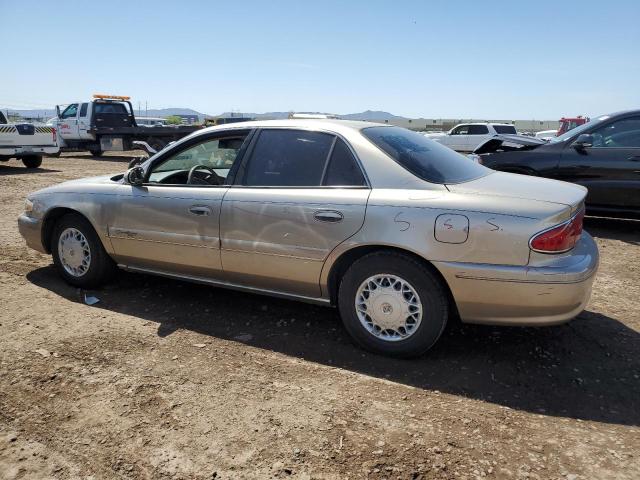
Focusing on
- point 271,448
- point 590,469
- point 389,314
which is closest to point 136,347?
point 271,448

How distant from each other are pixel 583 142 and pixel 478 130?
1495 centimetres

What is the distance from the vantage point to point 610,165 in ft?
21.9

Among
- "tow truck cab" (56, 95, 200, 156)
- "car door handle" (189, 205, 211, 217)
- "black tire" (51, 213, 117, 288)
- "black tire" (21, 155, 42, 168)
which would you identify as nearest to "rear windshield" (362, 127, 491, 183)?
"car door handle" (189, 205, 211, 217)

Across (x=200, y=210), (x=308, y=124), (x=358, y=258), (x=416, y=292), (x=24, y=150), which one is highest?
(x=308, y=124)

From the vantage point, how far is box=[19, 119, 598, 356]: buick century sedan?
9.66 feet

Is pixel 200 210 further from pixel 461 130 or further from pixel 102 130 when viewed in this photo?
pixel 461 130

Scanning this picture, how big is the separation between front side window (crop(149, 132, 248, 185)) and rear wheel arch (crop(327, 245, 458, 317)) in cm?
116

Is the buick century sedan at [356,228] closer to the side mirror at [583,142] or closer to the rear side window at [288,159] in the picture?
the rear side window at [288,159]

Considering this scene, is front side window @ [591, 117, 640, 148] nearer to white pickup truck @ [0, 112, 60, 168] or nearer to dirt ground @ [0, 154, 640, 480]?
dirt ground @ [0, 154, 640, 480]

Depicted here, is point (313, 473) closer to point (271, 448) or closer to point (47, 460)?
point (271, 448)

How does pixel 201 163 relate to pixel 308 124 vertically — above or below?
below

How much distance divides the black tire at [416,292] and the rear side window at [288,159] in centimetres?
69

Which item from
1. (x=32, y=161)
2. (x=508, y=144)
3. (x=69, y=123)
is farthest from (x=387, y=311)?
(x=69, y=123)

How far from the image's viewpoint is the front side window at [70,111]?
19256 mm
